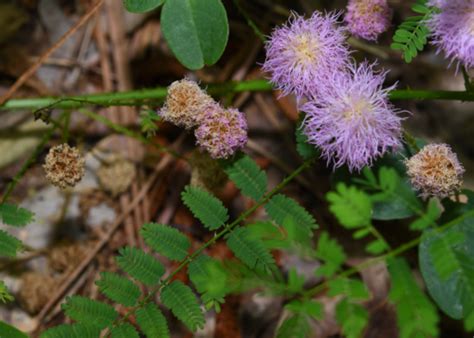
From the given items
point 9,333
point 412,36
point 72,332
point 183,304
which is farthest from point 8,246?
point 412,36

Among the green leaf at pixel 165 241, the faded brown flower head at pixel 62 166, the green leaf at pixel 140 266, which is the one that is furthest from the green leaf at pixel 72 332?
the faded brown flower head at pixel 62 166

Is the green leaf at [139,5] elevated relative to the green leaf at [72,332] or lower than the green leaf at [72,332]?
elevated

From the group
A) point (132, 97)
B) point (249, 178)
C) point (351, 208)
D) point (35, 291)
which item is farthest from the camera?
point (35, 291)

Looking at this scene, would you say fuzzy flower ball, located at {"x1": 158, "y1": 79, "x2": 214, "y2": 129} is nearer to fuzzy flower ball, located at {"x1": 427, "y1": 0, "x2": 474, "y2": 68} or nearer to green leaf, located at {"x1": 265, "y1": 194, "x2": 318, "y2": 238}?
green leaf, located at {"x1": 265, "y1": 194, "x2": 318, "y2": 238}

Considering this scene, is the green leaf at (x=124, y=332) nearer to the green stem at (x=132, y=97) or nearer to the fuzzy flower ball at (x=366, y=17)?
the green stem at (x=132, y=97)

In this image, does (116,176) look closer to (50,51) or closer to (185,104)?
(50,51)

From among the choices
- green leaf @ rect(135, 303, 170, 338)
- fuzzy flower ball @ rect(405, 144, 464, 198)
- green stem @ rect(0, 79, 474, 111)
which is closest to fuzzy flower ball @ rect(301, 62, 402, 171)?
fuzzy flower ball @ rect(405, 144, 464, 198)

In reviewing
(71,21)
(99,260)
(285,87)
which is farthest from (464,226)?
(71,21)
